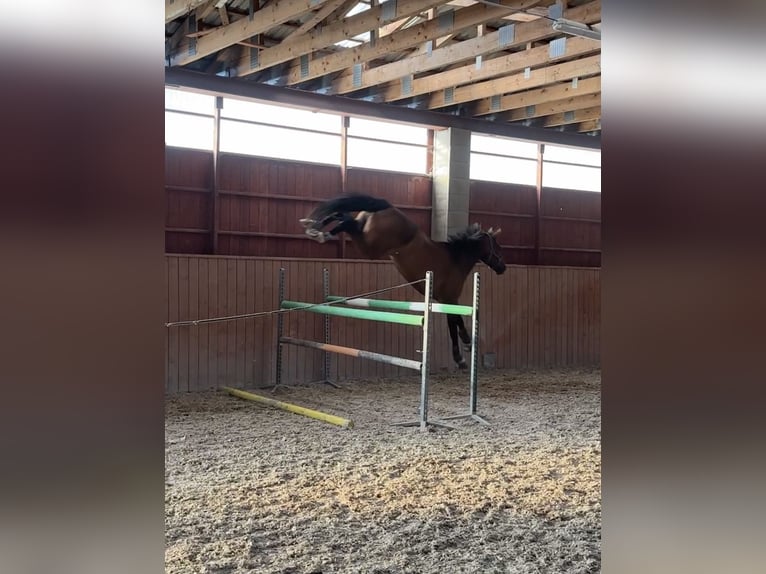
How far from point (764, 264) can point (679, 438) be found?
234mm

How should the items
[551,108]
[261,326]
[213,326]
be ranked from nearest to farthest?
[213,326], [261,326], [551,108]

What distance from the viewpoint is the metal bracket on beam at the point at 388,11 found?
17.6 feet

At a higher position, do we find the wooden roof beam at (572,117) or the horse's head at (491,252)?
the wooden roof beam at (572,117)

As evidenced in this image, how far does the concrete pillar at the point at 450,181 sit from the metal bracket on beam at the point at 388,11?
3.35 metres

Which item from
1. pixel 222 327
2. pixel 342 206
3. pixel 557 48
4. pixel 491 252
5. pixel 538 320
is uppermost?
pixel 557 48

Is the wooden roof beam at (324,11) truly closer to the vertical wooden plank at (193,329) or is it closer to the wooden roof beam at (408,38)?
the wooden roof beam at (408,38)

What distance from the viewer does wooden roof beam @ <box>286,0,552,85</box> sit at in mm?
5250

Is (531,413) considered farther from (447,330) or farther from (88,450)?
(88,450)

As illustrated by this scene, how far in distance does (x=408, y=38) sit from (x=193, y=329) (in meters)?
3.31

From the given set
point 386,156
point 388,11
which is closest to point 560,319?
point 386,156

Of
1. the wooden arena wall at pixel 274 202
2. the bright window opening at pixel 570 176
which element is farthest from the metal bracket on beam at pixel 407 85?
the bright window opening at pixel 570 176

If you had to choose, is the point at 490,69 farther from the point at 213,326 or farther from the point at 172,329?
the point at 172,329

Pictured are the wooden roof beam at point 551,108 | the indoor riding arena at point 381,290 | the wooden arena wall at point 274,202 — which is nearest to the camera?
the indoor riding arena at point 381,290

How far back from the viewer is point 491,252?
7.84m
